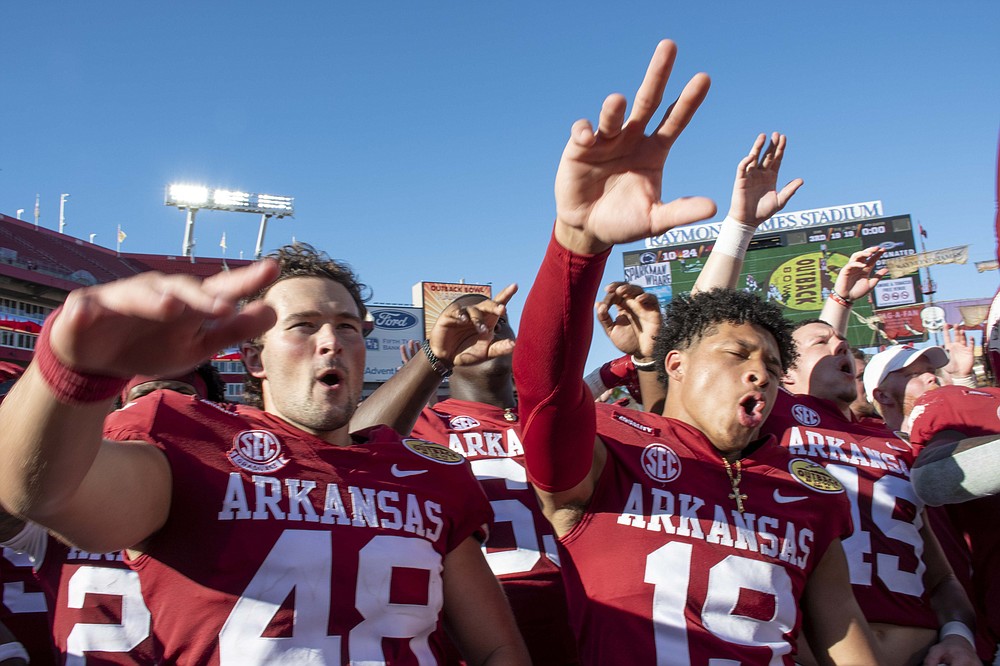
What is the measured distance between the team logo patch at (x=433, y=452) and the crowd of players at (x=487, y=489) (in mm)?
16

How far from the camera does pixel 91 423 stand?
1.34m

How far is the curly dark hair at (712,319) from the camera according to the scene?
2.90 m

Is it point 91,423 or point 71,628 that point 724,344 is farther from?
point 71,628

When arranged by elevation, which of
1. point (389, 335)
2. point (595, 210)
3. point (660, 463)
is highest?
point (595, 210)

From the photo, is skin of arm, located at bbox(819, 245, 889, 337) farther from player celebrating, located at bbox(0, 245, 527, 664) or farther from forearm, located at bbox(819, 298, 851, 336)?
player celebrating, located at bbox(0, 245, 527, 664)

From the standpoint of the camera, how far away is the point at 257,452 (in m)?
2.15

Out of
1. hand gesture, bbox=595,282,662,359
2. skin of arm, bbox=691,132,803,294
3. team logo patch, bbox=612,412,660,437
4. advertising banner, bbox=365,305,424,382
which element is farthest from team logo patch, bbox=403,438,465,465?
advertising banner, bbox=365,305,424,382

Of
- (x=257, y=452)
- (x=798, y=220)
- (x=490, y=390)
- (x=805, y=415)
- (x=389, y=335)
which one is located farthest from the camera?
(x=389, y=335)

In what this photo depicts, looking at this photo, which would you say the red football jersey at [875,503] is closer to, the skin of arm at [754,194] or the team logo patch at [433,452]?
the skin of arm at [754,194]

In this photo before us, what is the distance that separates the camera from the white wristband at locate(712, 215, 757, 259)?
371cm

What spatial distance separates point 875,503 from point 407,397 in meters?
2.00

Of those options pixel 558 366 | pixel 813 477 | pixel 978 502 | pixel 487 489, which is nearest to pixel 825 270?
pixel 978 502

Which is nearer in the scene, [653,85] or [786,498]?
[653,85]

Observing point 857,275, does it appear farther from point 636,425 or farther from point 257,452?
point 257,452
